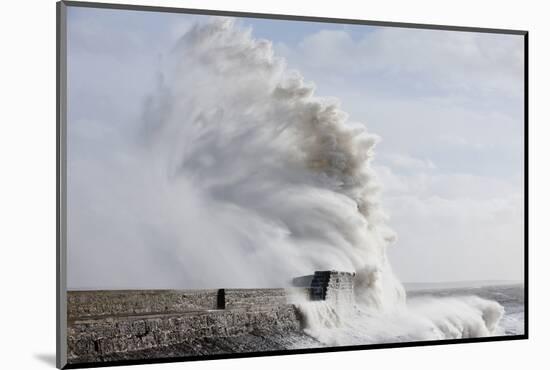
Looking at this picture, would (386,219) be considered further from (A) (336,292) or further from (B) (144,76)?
(B) (144,76)

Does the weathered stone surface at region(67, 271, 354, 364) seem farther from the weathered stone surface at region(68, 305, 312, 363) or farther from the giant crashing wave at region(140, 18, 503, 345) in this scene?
the giant crashing wave at region(140, 18, 503, 345)

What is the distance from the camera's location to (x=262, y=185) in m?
11.1

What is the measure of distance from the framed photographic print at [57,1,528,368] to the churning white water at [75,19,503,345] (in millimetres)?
16

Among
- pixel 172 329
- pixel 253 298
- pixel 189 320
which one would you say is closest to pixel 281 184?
pixel 253 298

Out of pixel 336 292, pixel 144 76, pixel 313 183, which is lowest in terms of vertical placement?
pixel 336 292

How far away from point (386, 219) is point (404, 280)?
2.08 ft

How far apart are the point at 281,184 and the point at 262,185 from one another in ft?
0.67

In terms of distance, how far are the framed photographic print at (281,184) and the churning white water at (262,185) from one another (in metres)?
0.02

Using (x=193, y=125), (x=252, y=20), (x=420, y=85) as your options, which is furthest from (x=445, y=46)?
(x=193, y=125)

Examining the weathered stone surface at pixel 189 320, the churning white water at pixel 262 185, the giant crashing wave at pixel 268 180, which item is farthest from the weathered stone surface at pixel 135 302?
the giant crashing wave at pixel 268 180

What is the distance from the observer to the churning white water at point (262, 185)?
424 inches

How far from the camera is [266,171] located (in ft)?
36.7

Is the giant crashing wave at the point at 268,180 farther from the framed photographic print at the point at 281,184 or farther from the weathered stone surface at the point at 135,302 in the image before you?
the weathered stone surface at the point at 135,302

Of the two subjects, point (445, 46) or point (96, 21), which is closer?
point (96, 21)
